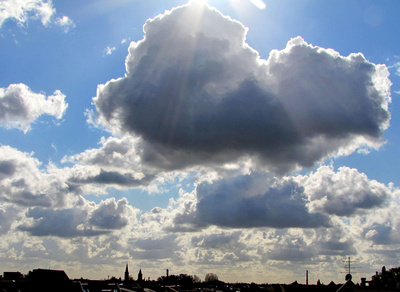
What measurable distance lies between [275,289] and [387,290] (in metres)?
65.1

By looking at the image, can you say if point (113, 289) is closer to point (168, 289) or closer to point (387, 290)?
point (168, 289)

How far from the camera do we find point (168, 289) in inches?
3939

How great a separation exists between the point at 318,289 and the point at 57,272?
263 ft

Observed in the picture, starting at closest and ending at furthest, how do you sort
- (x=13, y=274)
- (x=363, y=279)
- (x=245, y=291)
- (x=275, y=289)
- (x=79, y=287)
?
(x=79, y=287), (x=363, y=279), (x=275, y=289), (x=245, y=291), (x=13, y=274)

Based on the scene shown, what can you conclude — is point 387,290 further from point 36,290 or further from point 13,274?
point 13,274

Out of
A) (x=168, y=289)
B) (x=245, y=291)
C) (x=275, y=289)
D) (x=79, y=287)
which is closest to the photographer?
(x=79, y=287)

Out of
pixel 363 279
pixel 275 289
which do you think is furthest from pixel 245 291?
pixel 363 279

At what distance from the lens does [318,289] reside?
12800 centimetres

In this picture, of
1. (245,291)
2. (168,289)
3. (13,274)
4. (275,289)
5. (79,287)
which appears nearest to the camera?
(79,287)

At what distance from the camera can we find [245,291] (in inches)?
5630

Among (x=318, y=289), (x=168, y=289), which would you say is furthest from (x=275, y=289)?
(x=168, y=289)

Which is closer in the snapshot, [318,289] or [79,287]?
[79,287]

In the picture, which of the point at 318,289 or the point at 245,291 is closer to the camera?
the point at 318,289

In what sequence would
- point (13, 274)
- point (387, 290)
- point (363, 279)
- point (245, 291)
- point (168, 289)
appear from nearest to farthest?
point (387, 290) → point (363, 279) → point (168, 289) → point (245, 291) → point (13, 274)
